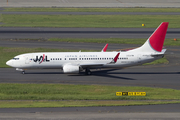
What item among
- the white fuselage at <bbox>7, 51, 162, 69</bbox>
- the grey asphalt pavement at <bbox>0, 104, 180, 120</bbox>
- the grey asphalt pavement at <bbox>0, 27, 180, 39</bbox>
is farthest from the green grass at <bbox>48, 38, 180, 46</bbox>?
the grey asphalt pavement at <bbox>0, 104, 180, 120</bbox>

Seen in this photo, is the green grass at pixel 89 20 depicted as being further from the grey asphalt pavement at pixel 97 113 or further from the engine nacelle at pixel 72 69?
the grey asphalt pavement at pixel 97 113

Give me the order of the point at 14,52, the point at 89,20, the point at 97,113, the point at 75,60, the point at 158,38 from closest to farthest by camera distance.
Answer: the point at 97,113 → the point at 75,60 → the point at 158,38 → the point at 14,52 → the point at 89,20

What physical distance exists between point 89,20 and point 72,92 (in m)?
75.0

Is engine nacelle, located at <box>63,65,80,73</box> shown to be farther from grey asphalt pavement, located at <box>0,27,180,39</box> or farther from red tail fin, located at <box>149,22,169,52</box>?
grey asphalt pavement, located at <box>0,27,180,39</box>

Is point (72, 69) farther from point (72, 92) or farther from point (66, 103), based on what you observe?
point (66, 103)

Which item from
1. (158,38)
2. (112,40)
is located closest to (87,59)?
(158,38)

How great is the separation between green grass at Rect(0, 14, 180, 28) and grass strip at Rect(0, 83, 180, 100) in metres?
61.7

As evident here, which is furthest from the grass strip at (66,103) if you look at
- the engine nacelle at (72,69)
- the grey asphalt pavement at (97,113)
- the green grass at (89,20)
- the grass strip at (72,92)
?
the green grass at (89,20)

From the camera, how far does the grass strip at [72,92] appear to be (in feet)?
126

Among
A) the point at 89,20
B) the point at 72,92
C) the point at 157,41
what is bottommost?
the point at 72,92

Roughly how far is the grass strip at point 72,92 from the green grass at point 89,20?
202ft

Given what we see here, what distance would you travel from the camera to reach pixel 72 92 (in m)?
41.6
